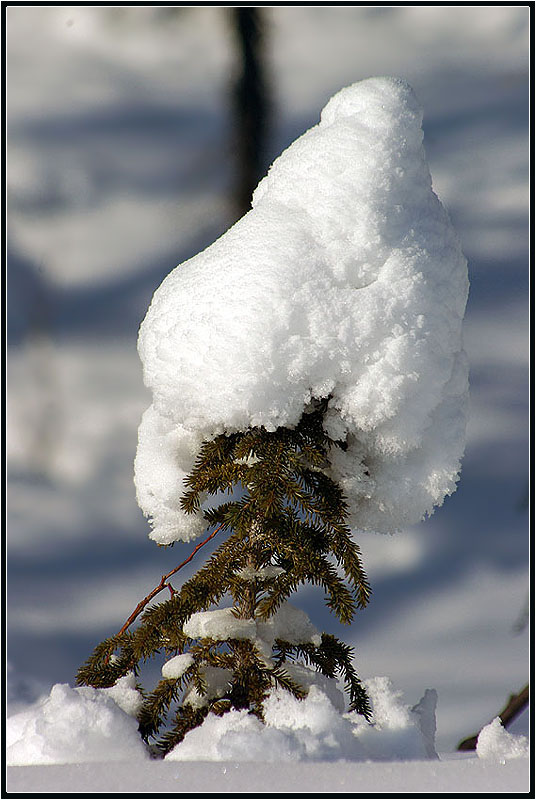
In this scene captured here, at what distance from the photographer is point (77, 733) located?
98 cm

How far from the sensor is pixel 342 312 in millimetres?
991

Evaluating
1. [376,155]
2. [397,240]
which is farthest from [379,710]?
[376,155]

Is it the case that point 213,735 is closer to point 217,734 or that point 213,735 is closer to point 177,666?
point 217,734

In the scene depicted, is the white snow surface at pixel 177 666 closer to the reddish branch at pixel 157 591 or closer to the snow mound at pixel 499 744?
the reddish branch at pixel 157 591

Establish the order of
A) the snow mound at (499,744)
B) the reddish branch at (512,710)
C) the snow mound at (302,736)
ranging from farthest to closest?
the reddish branch at (512,710)
the snow mound at (499,744)
the snow mound at (302,736)

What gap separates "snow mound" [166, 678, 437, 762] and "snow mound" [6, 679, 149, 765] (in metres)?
0.07

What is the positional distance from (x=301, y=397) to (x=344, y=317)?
11 cm

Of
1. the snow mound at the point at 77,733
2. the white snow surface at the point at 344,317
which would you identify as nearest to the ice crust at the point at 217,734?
the snow mound at the point at 77,733

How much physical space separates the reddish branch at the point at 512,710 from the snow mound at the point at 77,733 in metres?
0.63

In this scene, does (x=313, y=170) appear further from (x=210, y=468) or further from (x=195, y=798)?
(x=195, y=798)

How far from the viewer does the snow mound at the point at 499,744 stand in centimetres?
102

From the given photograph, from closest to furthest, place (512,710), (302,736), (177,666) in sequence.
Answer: (302,736), (177,666), (512,710)

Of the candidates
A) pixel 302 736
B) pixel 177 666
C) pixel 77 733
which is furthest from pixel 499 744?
pixel 77 733

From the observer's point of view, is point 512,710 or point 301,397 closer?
point 301,397
